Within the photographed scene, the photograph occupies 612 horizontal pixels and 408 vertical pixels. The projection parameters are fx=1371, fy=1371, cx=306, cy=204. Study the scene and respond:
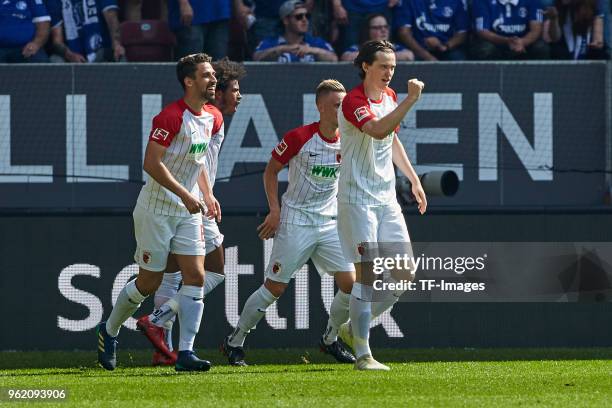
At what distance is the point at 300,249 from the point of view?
918 centimetres

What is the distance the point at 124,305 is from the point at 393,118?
2.26m

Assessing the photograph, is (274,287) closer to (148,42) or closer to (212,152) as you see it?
(212,152)

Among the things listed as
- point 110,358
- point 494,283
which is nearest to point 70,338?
point 110,358

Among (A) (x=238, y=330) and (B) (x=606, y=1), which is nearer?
(A) (x=238, y=330)

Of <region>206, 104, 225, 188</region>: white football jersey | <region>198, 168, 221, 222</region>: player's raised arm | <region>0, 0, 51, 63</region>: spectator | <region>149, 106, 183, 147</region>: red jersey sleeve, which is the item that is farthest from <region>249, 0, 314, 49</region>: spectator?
<region>149, 106, 183, 147</region>: red jersey sleeve

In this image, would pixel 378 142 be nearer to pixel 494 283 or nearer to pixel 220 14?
pixel 494 283

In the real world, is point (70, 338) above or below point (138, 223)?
below

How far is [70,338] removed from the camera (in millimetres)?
10539

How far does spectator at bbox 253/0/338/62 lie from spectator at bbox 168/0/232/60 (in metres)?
0.38

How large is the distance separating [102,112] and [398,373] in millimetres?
5007

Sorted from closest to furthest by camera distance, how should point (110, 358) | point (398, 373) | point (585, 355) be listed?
point (398, 373) → point (110, 358) → point (585, 355)

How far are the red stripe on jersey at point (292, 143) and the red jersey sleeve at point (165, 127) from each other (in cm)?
105

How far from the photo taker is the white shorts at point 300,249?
361 inches

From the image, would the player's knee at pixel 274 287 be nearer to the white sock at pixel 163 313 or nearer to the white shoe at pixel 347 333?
the white shoe at pixel 347 333
